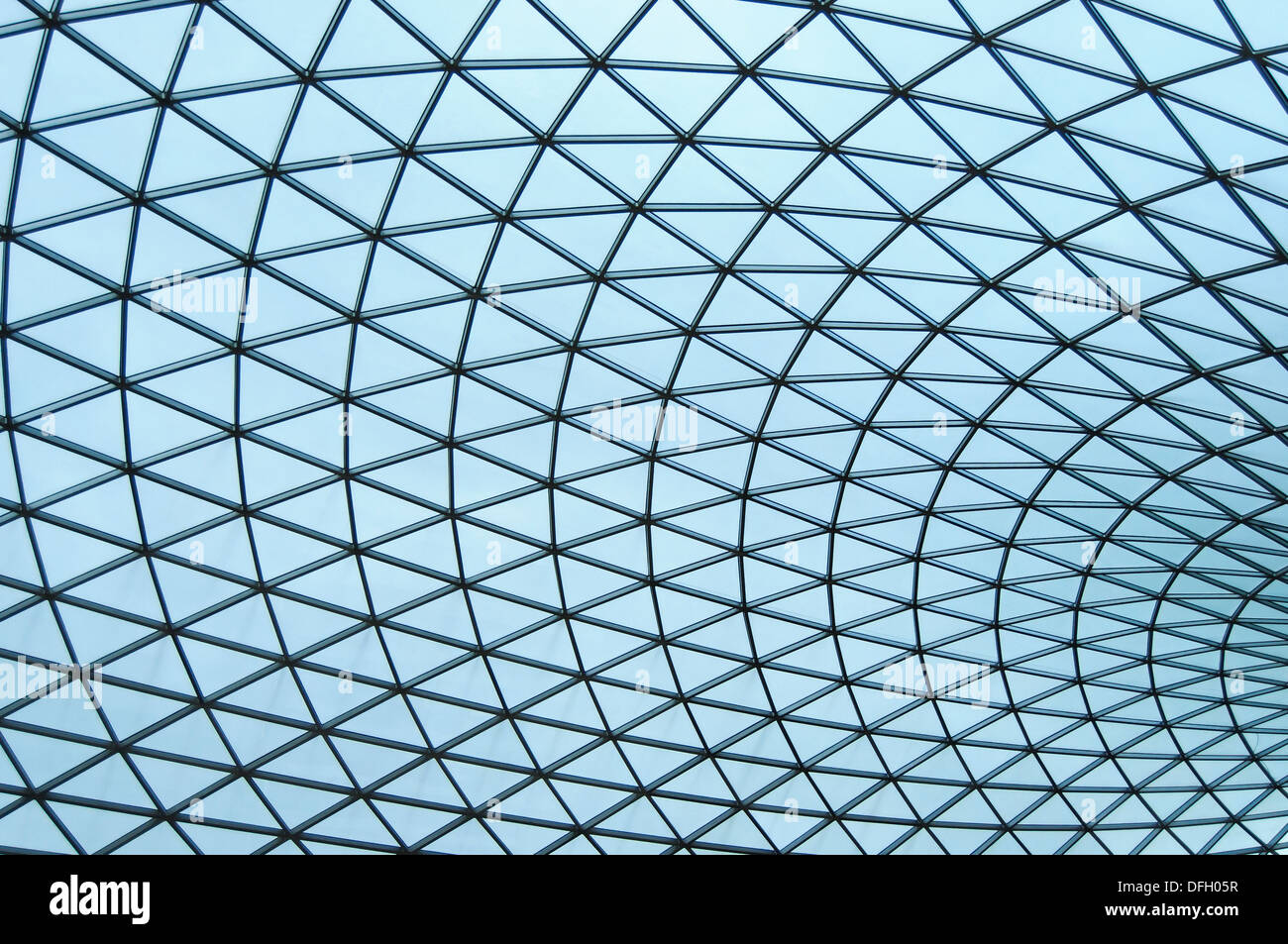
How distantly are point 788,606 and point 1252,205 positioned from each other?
50.4 ft

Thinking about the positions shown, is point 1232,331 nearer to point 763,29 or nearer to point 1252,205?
point 1252,205

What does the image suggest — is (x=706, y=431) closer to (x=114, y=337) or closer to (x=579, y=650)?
(x=579, y=650)

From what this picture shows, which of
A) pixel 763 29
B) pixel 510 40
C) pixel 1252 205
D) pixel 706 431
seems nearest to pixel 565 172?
pixel 510 40

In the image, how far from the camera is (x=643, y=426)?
25969mm

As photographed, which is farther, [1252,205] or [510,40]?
[1252,205]

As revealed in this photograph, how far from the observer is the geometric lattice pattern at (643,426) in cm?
1873

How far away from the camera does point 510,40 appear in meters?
18.5

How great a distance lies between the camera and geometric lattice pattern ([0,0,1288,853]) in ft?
61.5

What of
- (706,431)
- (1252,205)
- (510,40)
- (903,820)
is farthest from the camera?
(903,820)

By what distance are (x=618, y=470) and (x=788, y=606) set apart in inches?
271

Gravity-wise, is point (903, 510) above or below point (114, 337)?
below
